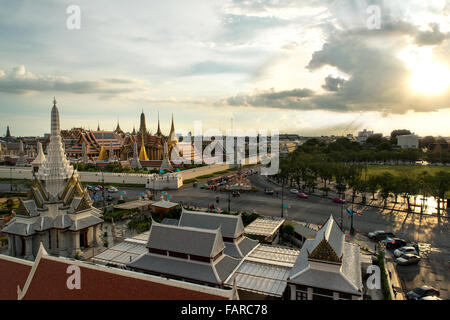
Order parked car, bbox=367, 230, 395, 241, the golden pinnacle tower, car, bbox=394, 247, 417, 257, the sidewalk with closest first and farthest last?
the sidewalk, car, bbox=394, 247, 417, 257, parked car, bbox=367, 230, 395, 241, the golden pinnacle tower

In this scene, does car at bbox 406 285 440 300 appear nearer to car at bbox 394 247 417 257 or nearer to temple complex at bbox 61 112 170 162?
car at bbox 394 247 417 257

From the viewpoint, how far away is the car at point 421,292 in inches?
758

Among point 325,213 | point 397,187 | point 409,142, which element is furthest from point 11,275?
point 409,142

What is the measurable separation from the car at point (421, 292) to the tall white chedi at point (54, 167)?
28.7 m

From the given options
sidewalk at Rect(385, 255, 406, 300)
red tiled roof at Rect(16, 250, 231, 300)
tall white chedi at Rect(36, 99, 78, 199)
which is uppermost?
tall white chedi at Rect(36, 99, 78, 199)

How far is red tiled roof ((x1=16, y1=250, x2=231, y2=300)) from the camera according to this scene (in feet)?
36.3

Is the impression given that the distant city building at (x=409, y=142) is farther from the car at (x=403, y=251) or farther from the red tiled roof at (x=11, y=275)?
the red tiled roof at (x=11, y=275)

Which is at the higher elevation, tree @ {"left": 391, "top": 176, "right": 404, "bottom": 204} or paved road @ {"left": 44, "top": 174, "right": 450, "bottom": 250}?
tree @ {"left": 391, "top": 176, "right": 404, "bottom": 204}

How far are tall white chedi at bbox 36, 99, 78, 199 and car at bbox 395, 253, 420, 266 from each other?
2985 cm

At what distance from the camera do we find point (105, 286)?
1202 centimetres

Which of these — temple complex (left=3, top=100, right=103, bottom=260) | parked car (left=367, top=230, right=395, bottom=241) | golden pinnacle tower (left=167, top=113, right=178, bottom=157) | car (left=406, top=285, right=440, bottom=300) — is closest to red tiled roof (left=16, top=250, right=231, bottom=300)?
temple complex (left=3, top=100, right=103, bottom=260)
